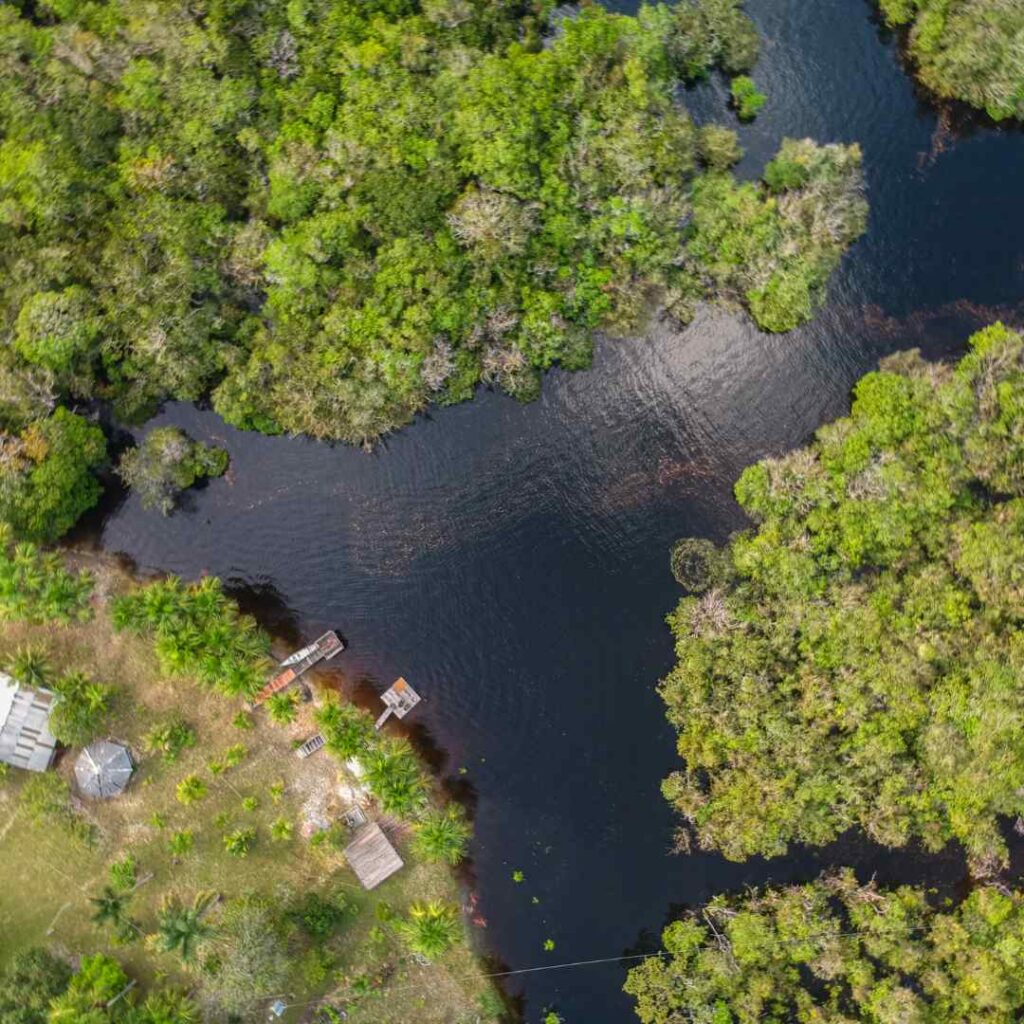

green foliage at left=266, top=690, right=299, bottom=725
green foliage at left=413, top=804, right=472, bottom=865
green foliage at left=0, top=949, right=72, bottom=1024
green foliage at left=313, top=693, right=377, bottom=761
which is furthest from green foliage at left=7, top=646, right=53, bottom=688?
green foliage at left=413, top=804, right=472, bottom=865

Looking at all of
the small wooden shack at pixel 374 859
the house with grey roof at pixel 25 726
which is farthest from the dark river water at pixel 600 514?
the house with grey roof at pixel 25 726

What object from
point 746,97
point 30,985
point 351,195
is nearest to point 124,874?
point 30,985

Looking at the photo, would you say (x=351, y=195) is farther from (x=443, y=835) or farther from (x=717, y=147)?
(x=443, y=835)

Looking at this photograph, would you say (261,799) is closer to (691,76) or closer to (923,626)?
(923,626)

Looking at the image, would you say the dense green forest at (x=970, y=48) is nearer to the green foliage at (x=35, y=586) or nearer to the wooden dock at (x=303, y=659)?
the wooden dock at (x=303, y=659)

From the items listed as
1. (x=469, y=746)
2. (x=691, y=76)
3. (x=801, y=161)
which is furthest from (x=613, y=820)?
(x=691, y=76)
